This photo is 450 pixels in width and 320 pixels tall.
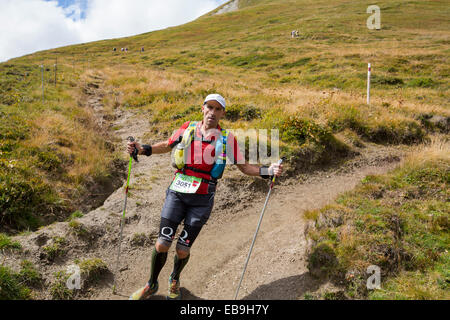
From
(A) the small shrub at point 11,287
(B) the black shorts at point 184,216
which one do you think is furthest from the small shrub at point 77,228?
(B) the black shorts at point 184,216

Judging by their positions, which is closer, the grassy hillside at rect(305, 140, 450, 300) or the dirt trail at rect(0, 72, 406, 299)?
the grassy hillside at rect(305, 140, 450, 300)

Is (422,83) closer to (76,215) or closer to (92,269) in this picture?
(76,215)

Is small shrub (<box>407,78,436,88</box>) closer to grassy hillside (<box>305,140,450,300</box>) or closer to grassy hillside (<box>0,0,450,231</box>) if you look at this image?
grassy hillside (<box>0,0,450,231</box>)

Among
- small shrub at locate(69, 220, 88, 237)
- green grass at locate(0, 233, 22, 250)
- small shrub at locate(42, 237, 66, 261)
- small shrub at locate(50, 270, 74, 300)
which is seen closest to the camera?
small shrub at locate(50, 270, 74, 300)

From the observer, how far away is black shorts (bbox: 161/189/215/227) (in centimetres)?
431

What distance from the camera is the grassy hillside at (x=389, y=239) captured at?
13.2 feet

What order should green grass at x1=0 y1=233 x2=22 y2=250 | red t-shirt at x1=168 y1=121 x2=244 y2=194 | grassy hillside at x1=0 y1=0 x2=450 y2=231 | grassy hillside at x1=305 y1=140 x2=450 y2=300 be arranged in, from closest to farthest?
1. grassy hillside at x1=305 y1=140 x2=450 y2=300
2. red t-shirt at x1=168 y1=121 x2=244 y2=194
3. green grass at x1=0 y1=233 x2=22 y2=250
4. grassy hillside at x1=0 y1=0 x2=450 y2=231

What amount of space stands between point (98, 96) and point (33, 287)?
15.5 m

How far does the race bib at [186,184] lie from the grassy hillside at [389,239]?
86.1 inches

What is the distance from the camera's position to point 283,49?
39.2 metres

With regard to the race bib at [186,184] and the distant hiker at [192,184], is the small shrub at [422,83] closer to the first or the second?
the distant hiker at [192,184]

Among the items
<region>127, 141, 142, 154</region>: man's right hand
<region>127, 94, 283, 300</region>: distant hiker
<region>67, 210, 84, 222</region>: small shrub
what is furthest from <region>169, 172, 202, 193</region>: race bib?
<region>67, 210, 84, 222</region>: small shrub

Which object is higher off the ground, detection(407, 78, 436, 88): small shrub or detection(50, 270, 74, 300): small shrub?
detection(407, 78, 436, 88): small shrub

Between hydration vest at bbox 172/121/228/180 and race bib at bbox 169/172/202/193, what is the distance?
0.14m
